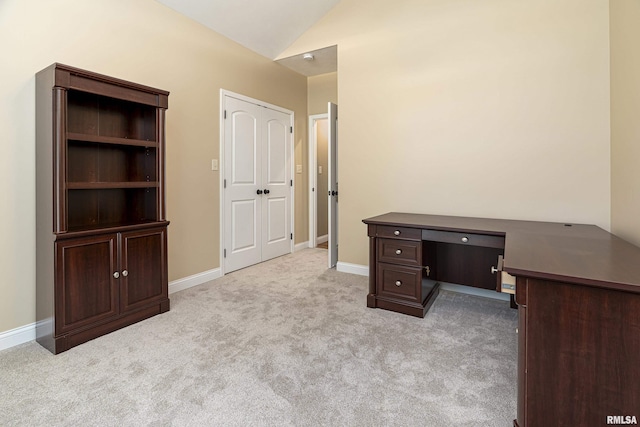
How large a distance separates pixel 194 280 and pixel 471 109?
10.3ft

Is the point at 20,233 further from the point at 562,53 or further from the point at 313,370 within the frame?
the point at 562,53

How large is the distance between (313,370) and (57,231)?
177 cm

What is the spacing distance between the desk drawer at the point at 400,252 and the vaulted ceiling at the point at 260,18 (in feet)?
8.65

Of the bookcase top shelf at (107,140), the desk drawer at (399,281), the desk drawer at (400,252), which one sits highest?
the bookcase top shelf at (107,140)

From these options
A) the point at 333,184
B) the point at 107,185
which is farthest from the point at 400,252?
the point at 107,185

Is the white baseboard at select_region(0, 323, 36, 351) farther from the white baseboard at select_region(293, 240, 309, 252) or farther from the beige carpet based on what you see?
the white baseboard at select_region(293, 240, 309, 252)

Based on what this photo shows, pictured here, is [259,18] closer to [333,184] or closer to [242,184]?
[242,184]

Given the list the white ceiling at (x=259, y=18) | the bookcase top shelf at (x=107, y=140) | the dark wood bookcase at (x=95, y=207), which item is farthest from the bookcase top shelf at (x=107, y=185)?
the white ceiling at (x=259, y=18)

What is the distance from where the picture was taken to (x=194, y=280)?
3.32 metres

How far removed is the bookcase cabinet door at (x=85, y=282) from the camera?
2.01 m

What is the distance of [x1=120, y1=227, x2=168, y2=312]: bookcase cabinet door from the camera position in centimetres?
235

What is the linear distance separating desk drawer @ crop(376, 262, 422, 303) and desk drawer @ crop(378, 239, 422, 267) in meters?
0.05

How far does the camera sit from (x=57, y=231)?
2004 millimetres

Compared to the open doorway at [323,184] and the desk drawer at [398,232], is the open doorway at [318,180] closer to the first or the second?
the open doorway at [323,184]
